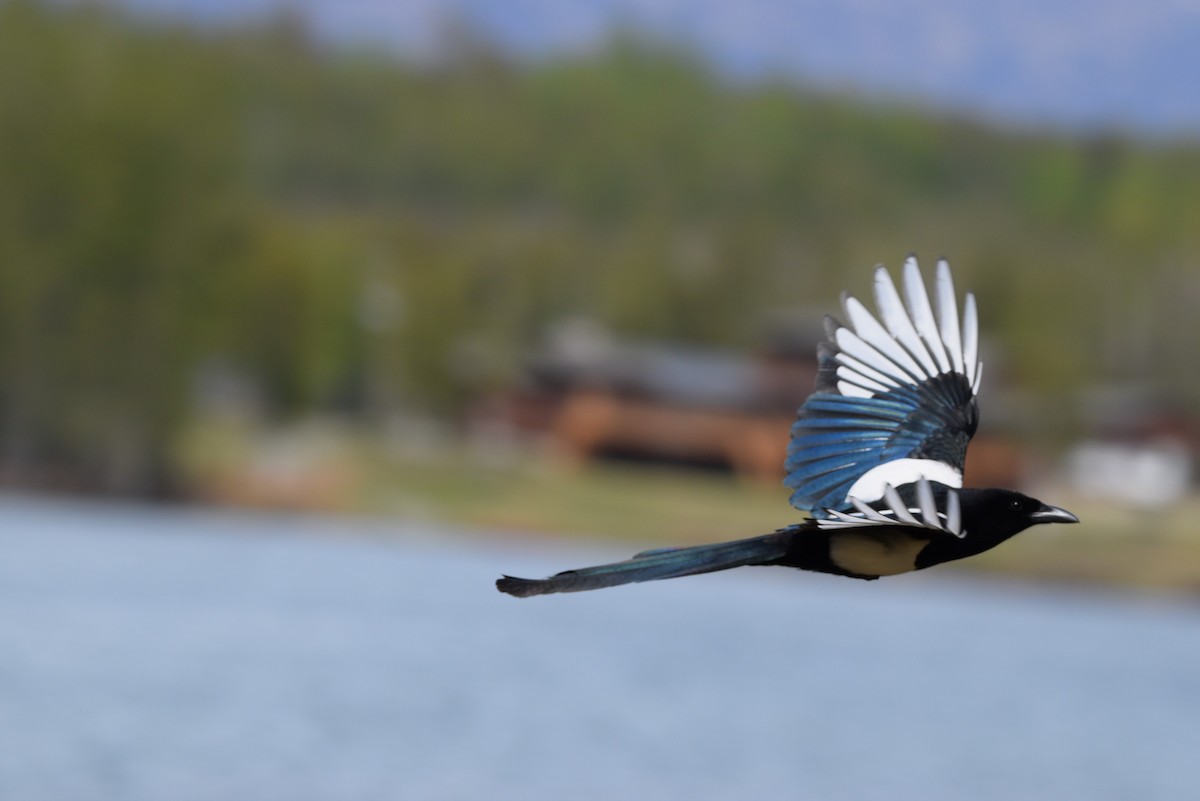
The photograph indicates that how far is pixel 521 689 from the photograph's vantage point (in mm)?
16516

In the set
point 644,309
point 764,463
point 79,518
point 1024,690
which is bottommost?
point 1024,690

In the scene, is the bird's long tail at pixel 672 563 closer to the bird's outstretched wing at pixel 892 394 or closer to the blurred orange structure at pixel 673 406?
the bird's outstretched wing at pixel 892 394

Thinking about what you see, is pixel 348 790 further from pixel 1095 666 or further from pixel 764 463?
pixel 764 463

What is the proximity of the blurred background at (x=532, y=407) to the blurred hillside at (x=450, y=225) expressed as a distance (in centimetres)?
14

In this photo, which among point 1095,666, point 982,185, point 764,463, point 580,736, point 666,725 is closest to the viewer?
point 580,736

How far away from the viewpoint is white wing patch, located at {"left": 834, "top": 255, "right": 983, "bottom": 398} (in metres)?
6.00

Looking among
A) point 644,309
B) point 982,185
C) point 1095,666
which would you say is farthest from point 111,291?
point 982,185

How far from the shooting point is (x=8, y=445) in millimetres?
36094

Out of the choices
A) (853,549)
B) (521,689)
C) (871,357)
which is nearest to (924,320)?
(871,357)

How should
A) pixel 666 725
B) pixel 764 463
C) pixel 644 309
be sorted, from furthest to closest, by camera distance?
pixel 644 309, pixel 764 463, pixel 666 725

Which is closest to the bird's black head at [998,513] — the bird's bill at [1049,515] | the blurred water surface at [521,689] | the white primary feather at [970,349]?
the bird's bill at [1049,515]

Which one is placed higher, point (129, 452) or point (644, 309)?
point (644, 309)

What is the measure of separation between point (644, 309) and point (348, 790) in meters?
39.6

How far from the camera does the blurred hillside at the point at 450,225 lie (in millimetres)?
36844
